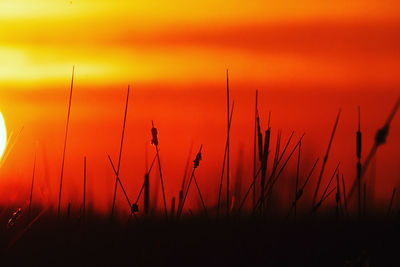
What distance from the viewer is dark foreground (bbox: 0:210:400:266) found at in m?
1.99

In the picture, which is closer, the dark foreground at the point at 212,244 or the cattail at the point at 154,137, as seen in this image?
the dark foreground at the point at 212,244

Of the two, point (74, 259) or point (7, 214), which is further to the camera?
point (7, 214)

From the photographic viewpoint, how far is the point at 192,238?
214 centimetres

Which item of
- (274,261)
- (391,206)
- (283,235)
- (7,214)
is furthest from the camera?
(7,214)

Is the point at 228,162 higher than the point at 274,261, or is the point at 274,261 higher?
the point at 228,162

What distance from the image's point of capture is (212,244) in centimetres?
207

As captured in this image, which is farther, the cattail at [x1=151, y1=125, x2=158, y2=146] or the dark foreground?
the cattail at [x1=151, y1=125, x2=158, y2=146]

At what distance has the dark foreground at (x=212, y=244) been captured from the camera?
1.99 m

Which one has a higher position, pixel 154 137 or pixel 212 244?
pixel 154 137

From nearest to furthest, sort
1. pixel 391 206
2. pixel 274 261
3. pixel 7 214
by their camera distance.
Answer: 1. pixel 274 261
2. pixel 391 206
3. pixel 7 214

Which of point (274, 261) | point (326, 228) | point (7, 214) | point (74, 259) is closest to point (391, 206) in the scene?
point (326, 228)

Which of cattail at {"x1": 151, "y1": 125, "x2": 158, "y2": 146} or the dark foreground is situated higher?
cattail at {"x1": 151, "y1": 125, "x2": 158, "y2": 146}

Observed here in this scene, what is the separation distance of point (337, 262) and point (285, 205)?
786 millimetres

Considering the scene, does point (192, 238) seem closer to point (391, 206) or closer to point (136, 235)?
point (136, 235)
